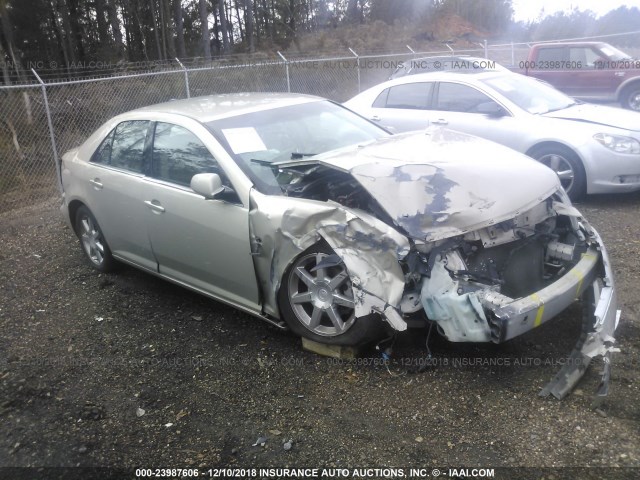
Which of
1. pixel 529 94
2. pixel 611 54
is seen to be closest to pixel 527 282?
pixel 529 94

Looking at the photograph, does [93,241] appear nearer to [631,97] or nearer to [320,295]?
[320,295]

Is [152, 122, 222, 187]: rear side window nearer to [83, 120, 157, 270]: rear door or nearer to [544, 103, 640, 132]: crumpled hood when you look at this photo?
[83, 120, 157, 270]: rear door

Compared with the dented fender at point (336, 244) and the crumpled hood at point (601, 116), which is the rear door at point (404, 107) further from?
the dented fender at point (336, 244)

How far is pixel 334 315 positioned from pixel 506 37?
32060 mm

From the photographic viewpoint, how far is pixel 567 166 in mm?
6395

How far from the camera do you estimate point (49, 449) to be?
10.0ft

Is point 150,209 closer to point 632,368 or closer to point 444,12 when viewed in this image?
point 632,368

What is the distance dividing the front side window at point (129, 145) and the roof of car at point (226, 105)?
0.18 metres

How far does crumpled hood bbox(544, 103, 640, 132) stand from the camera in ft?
20.7

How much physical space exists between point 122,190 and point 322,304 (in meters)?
2.16

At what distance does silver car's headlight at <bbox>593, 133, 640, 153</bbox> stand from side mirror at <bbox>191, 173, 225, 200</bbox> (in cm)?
448

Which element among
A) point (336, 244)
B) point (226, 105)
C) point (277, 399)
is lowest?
point (277, 399)

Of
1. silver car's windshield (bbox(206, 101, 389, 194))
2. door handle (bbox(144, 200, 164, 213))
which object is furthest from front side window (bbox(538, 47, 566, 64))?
door handle (bbox(144, 200, 164, 213))

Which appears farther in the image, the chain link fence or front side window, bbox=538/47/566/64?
front side window, bbox=538/47/566/64
